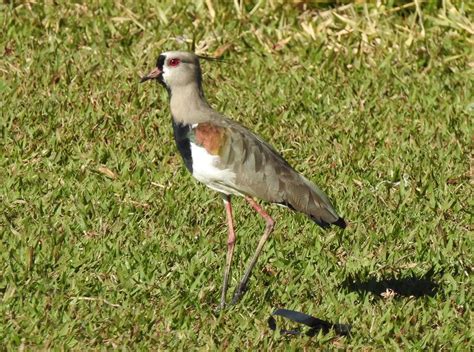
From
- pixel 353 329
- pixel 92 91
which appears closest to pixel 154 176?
pixel 92 91

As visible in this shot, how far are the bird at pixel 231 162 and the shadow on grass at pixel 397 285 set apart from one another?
1.46 ft

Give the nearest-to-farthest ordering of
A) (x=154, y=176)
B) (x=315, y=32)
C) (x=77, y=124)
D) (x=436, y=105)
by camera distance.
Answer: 1. (x=154, y=176)
2. (x=77, y=124)
3. (x=436, y=105)
4. (x=315, y=32)

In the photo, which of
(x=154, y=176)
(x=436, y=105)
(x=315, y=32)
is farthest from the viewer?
(x=315, y=32)

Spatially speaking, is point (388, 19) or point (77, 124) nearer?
point (77, 124)

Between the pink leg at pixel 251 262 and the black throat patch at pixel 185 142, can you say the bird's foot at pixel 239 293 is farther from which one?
the black throat patch at pixel 185 142

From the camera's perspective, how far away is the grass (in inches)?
259

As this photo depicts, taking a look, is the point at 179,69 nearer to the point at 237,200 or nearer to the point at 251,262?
the point at 251,262

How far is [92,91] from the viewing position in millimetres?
9531

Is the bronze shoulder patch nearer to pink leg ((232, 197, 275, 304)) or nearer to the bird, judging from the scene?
the bird

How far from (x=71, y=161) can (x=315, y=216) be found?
2.36m

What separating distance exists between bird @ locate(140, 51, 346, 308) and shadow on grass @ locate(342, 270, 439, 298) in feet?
1.46

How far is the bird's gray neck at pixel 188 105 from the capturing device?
693 cm

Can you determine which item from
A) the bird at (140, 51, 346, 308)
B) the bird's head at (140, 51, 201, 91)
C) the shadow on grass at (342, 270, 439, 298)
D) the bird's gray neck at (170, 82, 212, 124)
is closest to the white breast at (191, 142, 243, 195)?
the bird at (140, 51, 346, 308)

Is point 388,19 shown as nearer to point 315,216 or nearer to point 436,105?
point 436,105
